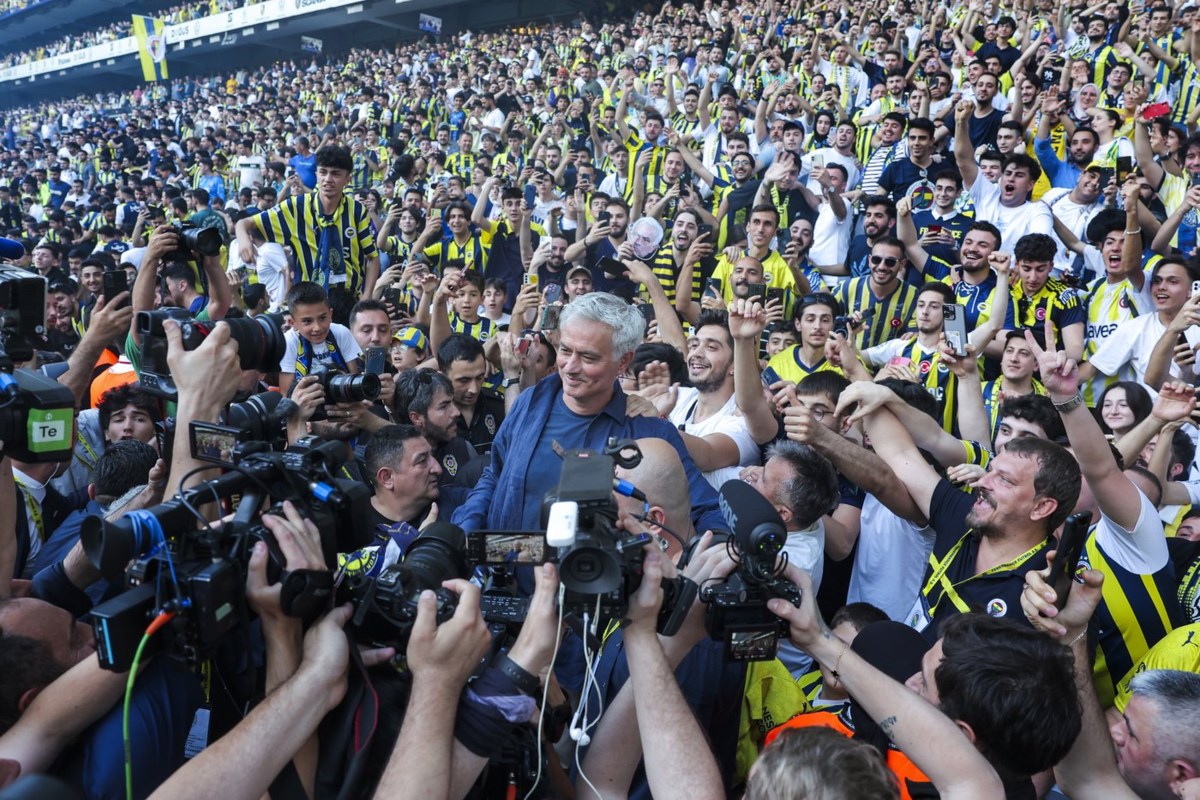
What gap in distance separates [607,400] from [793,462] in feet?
2.34

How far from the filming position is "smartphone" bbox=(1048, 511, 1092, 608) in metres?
2.14

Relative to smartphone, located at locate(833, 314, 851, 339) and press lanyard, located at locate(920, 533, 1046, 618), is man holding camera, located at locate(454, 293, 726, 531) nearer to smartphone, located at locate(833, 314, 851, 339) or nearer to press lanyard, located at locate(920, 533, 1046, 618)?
press lanyard, located at locate(920, 533, 1046, 618)

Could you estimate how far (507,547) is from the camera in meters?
1.93

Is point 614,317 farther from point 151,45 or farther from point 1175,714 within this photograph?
point 151,45

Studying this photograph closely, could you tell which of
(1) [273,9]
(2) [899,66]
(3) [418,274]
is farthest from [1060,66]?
(1) [273,9]

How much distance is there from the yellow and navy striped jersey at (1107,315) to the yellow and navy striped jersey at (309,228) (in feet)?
15.8

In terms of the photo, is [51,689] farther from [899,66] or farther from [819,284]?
[899,66]

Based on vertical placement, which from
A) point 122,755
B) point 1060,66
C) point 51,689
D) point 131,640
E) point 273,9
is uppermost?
point 273,9

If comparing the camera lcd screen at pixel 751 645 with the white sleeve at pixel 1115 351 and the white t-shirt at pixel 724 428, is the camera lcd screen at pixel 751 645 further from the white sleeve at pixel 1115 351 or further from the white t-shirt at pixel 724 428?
the white sleeve at pixel 1115 351

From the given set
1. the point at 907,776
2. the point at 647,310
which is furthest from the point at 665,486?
the point at 647,310

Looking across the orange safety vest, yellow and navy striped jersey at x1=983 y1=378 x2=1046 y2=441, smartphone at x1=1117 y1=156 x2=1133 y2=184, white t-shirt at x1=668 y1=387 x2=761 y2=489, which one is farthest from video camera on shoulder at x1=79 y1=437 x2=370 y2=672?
A: smartphone at x1=1117 y1=156 x2=1133 y2=184

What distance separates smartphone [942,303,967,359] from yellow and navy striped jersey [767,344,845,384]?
2.50 feet

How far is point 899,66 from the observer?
10625mm

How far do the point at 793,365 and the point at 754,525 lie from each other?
3411 mm
